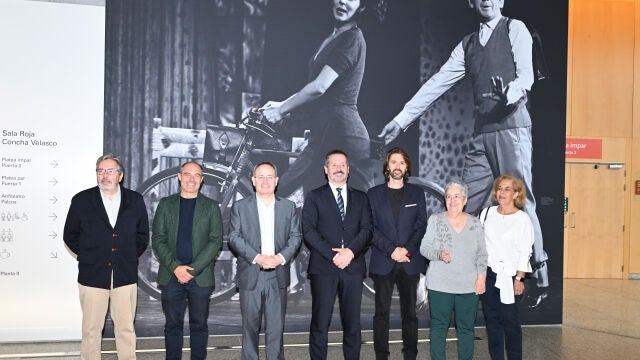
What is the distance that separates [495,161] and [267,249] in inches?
113

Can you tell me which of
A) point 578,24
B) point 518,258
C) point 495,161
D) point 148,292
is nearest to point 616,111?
point 578,24

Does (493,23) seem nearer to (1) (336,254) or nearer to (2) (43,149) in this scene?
(1) (336,254)

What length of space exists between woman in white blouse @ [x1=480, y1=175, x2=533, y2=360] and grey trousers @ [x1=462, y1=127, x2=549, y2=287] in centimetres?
153

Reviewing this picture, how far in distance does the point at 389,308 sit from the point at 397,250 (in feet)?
1.42

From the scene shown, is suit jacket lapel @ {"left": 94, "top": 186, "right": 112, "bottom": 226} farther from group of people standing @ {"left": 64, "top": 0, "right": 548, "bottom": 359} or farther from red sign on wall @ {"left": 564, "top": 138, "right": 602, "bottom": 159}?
red sign on wall @ {"left": 564, "top": 138, "right": 602, "bottom": 159}

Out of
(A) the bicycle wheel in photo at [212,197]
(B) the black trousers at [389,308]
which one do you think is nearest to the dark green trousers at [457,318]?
(B) the black trousers at [389,308]

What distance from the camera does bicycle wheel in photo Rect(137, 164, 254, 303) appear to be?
4.83 metres

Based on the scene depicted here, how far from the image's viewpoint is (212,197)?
4953mm

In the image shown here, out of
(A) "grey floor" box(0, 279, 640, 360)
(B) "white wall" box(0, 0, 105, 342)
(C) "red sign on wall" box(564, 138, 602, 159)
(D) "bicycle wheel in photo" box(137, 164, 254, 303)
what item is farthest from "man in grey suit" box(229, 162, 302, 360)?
(C) "red sign on wall" box(564, 138, 602, 159)

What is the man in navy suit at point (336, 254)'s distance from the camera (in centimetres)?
371

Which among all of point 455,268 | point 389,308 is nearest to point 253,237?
point 389,308

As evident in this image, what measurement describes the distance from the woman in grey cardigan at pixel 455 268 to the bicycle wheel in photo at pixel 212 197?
197cm

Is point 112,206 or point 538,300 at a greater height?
point 112,206

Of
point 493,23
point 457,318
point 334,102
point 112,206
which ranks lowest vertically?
point 457,318
